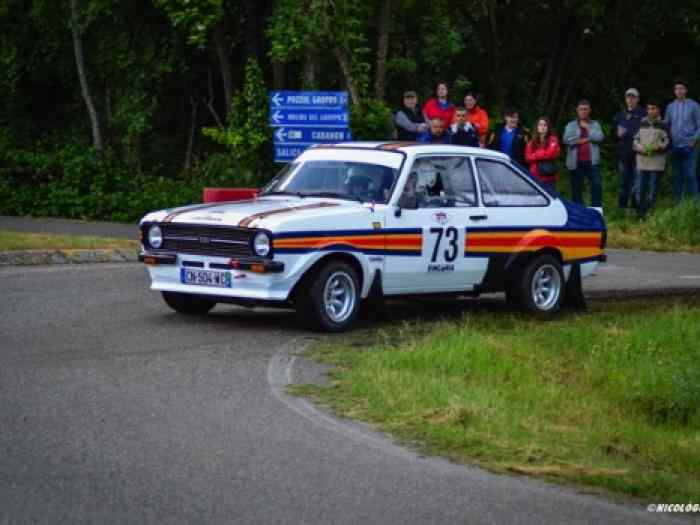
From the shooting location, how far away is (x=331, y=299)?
13766 mm

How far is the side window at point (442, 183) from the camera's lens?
48.1ft

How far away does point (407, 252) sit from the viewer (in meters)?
14.4

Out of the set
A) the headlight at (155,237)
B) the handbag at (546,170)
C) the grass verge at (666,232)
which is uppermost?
the headlight at (155,237)

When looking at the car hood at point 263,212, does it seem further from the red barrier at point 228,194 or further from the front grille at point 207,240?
the red barrier at point 228,194

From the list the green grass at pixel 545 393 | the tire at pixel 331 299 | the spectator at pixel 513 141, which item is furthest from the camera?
the spectator at pixel 513 141

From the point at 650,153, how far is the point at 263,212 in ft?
42.2

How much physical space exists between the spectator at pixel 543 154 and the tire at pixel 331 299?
9632 mm

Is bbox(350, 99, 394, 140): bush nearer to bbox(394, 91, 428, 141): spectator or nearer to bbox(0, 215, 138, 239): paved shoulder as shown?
bbox(394, 91, 428, 141): spectator

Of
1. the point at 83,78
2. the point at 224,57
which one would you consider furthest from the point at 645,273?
the point at 83,78

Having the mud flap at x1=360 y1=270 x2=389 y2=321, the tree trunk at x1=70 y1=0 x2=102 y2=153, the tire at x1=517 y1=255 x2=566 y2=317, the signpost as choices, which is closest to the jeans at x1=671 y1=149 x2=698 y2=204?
the signpost

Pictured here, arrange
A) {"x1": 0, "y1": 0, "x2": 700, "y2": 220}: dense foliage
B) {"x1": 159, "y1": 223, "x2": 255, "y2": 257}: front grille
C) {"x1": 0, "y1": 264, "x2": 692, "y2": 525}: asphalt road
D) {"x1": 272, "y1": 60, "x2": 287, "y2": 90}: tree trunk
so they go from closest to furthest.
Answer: {"x1": 0, "y1": 264, "x2": 692, "y2": 525}: asphalt road → {"x1": 159, "y1": 223, "x2": 255, "y2": 257}: front grille → {"x1": 0, "y1": 0, "x2": 700, "y2": 220}: dense foliage → {"x1": 272, "y1": 60, "x2": 287, "y2": 90}: tree trunk

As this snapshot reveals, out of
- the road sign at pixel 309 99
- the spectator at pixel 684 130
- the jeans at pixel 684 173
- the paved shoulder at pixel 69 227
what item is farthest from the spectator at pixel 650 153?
the paved shoulder at pixel 69 227

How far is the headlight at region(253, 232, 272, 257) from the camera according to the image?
13258 mm

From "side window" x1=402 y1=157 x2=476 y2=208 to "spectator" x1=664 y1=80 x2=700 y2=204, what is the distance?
1059 cm
